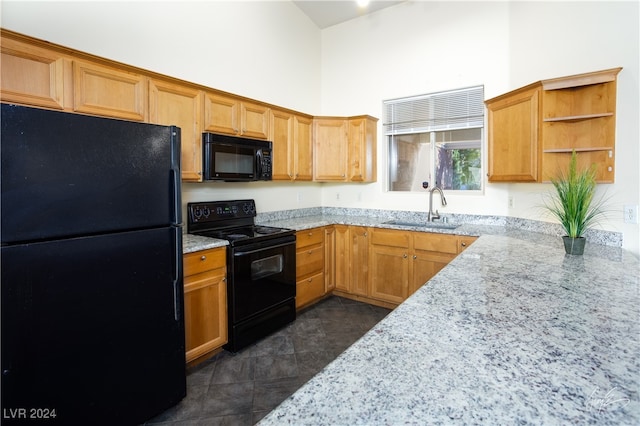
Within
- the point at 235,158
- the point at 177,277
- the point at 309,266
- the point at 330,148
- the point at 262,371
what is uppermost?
the point at 330,148

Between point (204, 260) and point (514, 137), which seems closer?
point (204, 260)

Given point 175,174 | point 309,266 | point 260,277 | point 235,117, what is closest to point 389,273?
point 309,266

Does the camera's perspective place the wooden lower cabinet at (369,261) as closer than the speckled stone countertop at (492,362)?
No

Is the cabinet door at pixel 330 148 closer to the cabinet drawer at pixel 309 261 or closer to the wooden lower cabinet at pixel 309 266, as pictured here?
the wooden lower cabinet at pixel 309 266

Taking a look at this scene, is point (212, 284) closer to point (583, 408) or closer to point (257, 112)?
point (257, 112)

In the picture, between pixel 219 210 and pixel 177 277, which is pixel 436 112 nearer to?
pixel 219 210

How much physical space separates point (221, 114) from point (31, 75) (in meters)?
1.26

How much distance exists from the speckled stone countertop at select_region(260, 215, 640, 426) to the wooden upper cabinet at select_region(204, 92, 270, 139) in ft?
7.21

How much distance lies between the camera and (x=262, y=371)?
2344 mm

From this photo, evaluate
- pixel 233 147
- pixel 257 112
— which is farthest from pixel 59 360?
pixel 257 112

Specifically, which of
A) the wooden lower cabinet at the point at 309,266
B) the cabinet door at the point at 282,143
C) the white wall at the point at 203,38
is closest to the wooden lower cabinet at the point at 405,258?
the wooden lower cabinet at the point at 309,266

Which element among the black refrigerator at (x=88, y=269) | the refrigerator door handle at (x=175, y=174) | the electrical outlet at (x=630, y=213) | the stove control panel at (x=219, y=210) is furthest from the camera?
the stove control panel at (x=219, y=210)

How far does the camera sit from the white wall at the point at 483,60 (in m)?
2.12

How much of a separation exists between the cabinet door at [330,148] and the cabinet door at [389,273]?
105 cm
